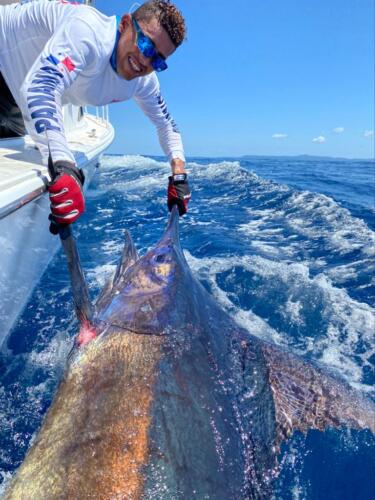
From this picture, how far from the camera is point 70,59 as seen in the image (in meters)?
2.04

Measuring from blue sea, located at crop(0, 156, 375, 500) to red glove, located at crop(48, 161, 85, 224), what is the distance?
1.16 meters

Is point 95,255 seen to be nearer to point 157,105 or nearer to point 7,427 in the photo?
point 157,105

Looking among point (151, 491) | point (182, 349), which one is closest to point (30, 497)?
point (151, 491)

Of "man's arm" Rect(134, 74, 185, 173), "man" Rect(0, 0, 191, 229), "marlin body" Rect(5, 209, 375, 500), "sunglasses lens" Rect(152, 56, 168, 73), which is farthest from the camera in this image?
"man's arm" Rect(134, 74, 185, 173)

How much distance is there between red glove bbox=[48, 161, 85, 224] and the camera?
166 cm

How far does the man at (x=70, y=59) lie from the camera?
1.89 m

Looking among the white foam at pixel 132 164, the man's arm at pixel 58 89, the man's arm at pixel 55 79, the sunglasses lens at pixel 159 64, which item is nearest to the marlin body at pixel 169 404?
the man's arm at pixel 58 89

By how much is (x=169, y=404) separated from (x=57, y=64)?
184 cm

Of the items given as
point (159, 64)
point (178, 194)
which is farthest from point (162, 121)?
point (159, 64)

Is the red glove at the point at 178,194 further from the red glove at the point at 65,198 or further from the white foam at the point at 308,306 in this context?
the red glove at the point at 65,198

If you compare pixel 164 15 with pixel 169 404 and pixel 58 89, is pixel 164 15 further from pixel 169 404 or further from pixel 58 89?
pixel 169 404

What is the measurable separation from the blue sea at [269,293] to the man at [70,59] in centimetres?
127

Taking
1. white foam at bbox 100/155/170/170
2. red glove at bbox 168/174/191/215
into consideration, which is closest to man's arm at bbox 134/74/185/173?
red glove at bbox 168/174/191/215

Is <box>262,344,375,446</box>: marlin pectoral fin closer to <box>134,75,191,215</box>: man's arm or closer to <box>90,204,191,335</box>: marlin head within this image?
<box>90,204,191,335</box>: marlin head
